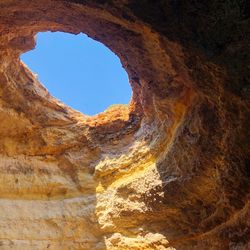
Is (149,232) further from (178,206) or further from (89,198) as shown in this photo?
(89,198)

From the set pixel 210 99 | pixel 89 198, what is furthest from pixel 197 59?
pixel 89 198

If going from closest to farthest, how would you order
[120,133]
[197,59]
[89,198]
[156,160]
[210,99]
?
[197,59] → [210,99] → [156,160] → [89,198] → [120,133]

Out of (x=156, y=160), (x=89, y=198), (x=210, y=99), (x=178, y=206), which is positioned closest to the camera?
(x=210, y=99)

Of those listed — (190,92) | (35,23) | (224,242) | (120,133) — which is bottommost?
(224,242)

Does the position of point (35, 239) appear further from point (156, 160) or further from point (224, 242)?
point (224, 242)

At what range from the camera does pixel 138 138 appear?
302 inches

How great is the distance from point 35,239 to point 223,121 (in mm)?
3924

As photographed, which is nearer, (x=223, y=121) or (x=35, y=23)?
(x=223, y=121)

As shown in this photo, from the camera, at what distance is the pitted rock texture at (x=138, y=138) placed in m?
4.34

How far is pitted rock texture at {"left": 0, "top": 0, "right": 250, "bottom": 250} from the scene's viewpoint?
4336 millimetres

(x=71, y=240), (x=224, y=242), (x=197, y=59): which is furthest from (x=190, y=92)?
(x=71, y=240)

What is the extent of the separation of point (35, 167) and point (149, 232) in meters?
2.47

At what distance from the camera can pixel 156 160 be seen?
22.9 feet

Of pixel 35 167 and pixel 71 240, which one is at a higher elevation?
pixel 35 167
